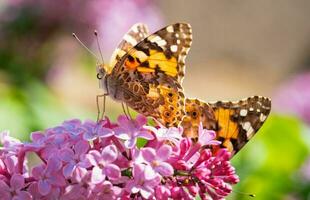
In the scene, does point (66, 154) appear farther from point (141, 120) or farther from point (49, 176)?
point (141, 120)

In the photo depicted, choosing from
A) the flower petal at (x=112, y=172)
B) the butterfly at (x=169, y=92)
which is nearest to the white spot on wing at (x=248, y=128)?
the butterfly at (x=169, y=92)

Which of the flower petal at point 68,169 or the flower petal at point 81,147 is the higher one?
the flower petal at point 81,147

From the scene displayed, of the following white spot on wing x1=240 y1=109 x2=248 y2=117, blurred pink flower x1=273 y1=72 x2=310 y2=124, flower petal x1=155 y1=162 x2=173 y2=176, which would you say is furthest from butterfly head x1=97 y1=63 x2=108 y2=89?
blurred pink flower x1=273 y1=72 x2=310 y2=124

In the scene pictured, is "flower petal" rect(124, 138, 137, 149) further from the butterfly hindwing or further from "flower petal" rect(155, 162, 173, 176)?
the butterfly hindwing

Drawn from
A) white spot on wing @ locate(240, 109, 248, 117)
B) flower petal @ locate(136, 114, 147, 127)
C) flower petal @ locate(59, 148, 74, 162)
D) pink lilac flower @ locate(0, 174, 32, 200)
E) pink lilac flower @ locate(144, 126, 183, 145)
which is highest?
white spot on wing @ locate(240, 109, 248, 117)

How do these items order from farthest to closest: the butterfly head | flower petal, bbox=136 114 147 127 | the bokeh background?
the bokeh background, the butterfly head, flower petal, bbox=136 114 147 127

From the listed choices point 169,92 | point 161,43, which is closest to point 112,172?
point 169,92

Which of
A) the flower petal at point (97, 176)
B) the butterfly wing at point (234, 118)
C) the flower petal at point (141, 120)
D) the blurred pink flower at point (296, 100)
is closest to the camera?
the flower petal at point (97, 176)

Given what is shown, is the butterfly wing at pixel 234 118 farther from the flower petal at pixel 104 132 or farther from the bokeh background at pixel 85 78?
the bokeh background at pixel 85 78
